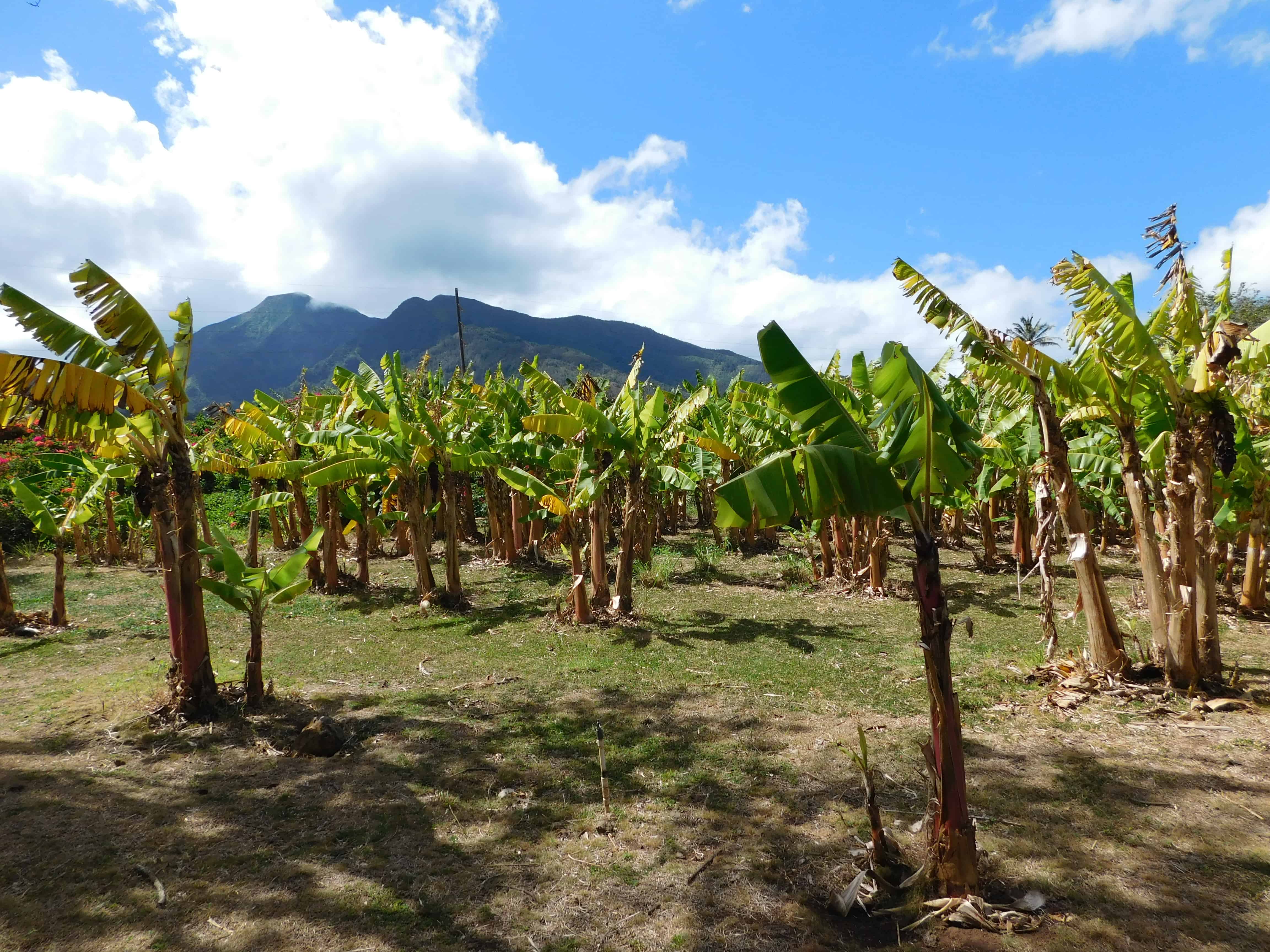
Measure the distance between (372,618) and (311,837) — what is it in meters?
7.07

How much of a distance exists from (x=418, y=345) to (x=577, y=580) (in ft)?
545

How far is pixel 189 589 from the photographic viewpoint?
6605 mm

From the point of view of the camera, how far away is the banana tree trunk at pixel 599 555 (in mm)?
10883

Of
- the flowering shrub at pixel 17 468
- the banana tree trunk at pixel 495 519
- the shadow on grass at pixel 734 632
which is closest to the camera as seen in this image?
the shadow on grass at pixel 734 632

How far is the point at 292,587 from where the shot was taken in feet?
23.0

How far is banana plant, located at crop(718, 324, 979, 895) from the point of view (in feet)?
11.9

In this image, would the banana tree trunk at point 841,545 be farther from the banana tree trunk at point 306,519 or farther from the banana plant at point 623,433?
the banana tree trunk at point 306,519

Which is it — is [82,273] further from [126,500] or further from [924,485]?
[126,500]

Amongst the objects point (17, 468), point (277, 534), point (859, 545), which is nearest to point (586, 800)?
point (859, 545)

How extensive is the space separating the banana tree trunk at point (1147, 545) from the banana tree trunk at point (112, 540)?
62.9 ft

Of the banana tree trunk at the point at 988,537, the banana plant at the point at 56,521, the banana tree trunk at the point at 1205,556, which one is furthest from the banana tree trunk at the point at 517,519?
the banana tree trunk at the point at 1205,556

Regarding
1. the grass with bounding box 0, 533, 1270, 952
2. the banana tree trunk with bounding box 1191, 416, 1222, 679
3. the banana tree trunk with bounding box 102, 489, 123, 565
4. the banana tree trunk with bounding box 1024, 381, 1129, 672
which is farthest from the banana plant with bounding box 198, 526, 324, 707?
the banana tree trunk with bounding box 102, 489, 123, 565

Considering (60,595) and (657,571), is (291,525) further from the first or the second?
(657,571)

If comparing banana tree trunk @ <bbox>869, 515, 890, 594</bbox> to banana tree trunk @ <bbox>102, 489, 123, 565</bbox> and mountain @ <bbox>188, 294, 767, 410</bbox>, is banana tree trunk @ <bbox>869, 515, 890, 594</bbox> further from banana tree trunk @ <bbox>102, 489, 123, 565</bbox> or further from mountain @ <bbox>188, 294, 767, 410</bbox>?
mountain @ <bbox>188, 294, 767, 410</bbox>
